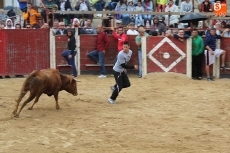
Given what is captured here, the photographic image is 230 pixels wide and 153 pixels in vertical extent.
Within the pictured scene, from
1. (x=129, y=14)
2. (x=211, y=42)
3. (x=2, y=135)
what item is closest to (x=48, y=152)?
(x=2, y=135)

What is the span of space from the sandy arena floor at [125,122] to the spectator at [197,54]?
4.92 feet

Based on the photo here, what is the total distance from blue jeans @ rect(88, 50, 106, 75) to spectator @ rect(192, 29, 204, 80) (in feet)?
8.40

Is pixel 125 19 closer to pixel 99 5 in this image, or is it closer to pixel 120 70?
pixel 99 5

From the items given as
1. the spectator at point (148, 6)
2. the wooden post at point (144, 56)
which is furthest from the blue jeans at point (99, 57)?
the spectator at point (148, 6)

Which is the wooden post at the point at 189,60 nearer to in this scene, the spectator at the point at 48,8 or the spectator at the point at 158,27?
the spectator at the point at 158,27

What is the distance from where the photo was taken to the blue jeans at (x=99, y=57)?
53.5 feet

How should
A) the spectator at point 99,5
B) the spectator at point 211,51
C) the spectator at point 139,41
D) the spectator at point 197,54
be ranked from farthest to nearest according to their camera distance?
the spectator at point 99,5, the spectator at point 139,41, the spectator at point 197,54, the spectator at point 211,51

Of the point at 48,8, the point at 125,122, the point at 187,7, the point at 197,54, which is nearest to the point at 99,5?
the point at 48,8

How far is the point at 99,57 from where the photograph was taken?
53.8 ft

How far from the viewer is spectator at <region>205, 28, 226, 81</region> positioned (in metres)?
15.6

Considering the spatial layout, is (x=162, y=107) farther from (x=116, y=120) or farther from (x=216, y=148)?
(x=216, y=148)

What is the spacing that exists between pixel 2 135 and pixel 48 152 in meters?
1.31

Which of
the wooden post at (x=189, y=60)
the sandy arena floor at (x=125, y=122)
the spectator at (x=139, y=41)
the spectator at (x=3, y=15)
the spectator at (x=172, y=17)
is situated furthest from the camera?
the spectator at (x=3, y=15)

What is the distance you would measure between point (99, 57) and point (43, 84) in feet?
20.1
